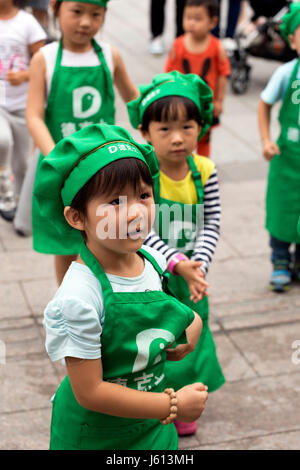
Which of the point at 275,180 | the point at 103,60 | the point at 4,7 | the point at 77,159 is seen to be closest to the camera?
the point at 77,159

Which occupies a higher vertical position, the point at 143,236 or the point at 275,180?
the point at 143,236

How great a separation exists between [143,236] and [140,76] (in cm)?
719

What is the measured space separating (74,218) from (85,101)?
200 cm

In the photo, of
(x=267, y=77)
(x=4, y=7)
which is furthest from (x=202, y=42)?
(x=267, y=77)

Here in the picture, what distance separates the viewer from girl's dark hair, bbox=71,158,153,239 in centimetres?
216

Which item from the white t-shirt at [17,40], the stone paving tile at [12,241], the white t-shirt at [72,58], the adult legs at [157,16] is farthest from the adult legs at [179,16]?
the white t-shirt at [72,58]

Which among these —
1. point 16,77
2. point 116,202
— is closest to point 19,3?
point 16,77

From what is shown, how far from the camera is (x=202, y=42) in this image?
620cm

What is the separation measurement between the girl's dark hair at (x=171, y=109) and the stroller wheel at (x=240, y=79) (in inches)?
223

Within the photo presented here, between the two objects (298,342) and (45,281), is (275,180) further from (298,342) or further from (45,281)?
(45,281)

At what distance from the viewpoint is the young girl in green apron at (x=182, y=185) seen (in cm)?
337

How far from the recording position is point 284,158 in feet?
15.6

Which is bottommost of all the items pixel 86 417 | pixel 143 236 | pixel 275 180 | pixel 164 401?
pixel 275 180

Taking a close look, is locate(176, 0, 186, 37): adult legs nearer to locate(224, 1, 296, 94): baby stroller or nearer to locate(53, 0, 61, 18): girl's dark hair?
locate(224, 1, 296, 94): baby stroller
